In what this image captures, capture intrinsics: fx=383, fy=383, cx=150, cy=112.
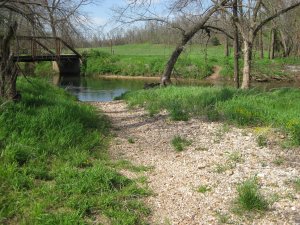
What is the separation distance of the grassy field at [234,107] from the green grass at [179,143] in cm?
169

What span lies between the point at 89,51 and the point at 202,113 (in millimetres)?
34188

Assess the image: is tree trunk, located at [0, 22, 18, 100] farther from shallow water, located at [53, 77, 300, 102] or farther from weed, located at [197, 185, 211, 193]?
shallow water, located at [53, 77, 300, 102]

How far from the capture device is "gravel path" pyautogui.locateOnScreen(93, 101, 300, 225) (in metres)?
4.86

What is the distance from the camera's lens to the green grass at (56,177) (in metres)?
4.60

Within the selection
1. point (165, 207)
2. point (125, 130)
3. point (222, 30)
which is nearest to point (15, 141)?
point (165, 207)

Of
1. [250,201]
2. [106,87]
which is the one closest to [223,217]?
[250,201]

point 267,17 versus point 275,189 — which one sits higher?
point 267,17

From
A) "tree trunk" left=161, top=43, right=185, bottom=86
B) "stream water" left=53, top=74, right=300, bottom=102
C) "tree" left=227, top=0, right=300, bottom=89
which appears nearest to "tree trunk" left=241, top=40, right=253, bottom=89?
"tree" left=227, top=0, right=300, bottom=89

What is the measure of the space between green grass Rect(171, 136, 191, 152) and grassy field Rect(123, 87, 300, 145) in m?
1.69

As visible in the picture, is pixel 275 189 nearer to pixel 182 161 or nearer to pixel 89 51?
pixel 182 161

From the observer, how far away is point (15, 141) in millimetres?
6305

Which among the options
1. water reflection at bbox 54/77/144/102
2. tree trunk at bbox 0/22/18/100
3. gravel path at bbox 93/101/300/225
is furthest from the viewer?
water reflection at bbox 54/77/144/102

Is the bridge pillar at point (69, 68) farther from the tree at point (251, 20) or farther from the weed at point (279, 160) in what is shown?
the weed at point (279, 160)

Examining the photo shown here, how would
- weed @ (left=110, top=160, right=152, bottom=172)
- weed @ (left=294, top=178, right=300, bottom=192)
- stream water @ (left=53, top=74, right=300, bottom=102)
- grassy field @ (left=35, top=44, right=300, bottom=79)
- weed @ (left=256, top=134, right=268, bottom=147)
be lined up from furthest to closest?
grassy field @ (left=35, top=44, right=300, bottom=79) < stream water @ (left=53, top=74, right=300, bottom=102) < weed @ (left=256, top=134, right=268, bottom=147) < weed @ (left=110, top=160, right=152, bottom=172) < weed @ (left=294, top=178, right=300, bottom=192)
